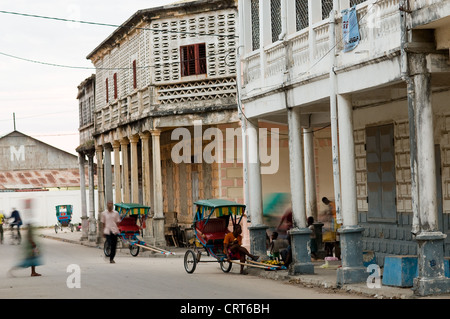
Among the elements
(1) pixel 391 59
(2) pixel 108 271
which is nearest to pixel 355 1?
(1) pixel 391 59

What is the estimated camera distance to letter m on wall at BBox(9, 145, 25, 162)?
6947cm

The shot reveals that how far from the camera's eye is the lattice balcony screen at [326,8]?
1800 cm

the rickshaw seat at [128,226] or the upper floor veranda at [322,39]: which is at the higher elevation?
the upper floor veranda at [322,39]

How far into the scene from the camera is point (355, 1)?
1692 cm

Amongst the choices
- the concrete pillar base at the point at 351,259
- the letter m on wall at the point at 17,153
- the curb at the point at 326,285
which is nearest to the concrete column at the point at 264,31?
the curb at the point at 326,285

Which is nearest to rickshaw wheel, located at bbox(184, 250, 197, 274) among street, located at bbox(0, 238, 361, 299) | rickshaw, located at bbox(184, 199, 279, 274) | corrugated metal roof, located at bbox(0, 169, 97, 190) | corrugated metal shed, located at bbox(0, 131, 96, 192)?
rickshaw, located at bbox(184, 199, 279, 274)

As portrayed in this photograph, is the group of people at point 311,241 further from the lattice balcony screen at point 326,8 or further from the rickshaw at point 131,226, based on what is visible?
the rickshaw at point 131,226

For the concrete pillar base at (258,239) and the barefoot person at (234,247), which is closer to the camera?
the barefoot person at (234,247)

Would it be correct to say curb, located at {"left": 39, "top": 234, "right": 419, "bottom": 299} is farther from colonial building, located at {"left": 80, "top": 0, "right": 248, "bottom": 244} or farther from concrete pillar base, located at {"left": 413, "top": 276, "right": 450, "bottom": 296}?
colonial building, located at {"left": 80, "top": 0, "right": 248, "bottom": 244}

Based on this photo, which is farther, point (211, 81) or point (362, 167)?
point (211, 81)

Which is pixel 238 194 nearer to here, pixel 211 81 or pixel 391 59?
pixel 211 81

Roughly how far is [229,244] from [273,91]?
357 cm

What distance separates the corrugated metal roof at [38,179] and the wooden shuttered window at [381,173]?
4679 centimetres

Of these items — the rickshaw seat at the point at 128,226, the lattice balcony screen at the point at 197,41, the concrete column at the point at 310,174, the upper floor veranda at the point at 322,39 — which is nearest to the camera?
the upper floor veranda at the point at 322,39
